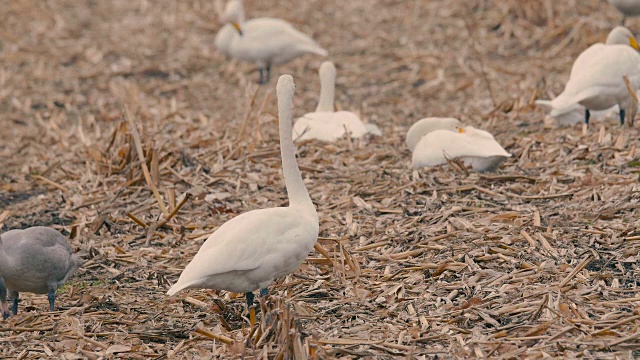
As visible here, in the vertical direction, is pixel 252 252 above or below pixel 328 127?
Result: above

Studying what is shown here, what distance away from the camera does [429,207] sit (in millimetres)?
6641

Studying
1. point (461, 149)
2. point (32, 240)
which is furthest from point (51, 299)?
point (461, 149)

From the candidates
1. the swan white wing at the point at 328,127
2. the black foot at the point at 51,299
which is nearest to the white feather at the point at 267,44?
the swan white wing at the point at 328,127

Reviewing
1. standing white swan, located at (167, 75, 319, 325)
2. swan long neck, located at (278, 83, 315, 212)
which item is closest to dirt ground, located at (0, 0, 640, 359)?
standing white swan, located at (167, 75, 319, 325)

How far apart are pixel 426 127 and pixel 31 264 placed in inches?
142

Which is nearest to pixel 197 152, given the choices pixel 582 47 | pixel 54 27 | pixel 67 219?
pixel 67 219

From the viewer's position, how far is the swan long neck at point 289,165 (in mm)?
5309

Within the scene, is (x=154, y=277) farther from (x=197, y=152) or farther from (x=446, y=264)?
(x=197, y=152)

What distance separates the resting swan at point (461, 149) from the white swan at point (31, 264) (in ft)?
9.32

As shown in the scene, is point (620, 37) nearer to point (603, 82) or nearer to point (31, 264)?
point (603, 82)

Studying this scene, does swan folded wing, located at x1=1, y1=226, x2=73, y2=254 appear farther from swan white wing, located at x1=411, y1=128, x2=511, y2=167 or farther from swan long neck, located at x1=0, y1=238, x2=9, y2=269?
swan white wing, located at x1=411, y1=128, x2=511, y2=167

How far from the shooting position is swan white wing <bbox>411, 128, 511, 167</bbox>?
7125 millimetres

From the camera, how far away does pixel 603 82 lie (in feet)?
26.8

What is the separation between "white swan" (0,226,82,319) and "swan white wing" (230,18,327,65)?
7031mm
